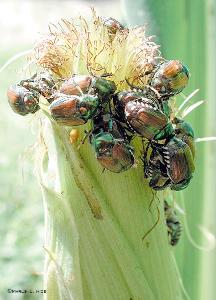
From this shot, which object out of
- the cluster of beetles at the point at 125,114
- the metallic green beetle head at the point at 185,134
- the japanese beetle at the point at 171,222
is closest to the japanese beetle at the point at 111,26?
the cluster of beetles at the point at 125,114

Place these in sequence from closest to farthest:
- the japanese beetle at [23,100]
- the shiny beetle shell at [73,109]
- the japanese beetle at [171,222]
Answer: the shiny beetle shell at [73,109] → the japanese beetle at [23,100] → the japanese beetle at [171,222]

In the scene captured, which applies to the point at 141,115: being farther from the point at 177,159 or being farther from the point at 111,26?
the point at 111,26

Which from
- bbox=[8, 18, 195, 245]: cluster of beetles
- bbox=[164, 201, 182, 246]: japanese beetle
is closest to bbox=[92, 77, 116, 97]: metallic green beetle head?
bbox=[8, 18, 195, 245]: cluster of beetles

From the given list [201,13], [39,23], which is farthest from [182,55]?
[39,23]

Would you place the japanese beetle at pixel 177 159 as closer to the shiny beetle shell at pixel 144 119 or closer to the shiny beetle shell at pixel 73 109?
the shiny beetle shell at pixel 144 119

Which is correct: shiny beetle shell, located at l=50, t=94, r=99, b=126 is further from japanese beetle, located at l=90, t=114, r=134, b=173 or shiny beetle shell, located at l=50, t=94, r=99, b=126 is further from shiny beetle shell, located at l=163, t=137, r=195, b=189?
shiny beetle shell, located at l=163, t=137, r=195, b=189

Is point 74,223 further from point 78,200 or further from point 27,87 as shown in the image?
point 27,87
